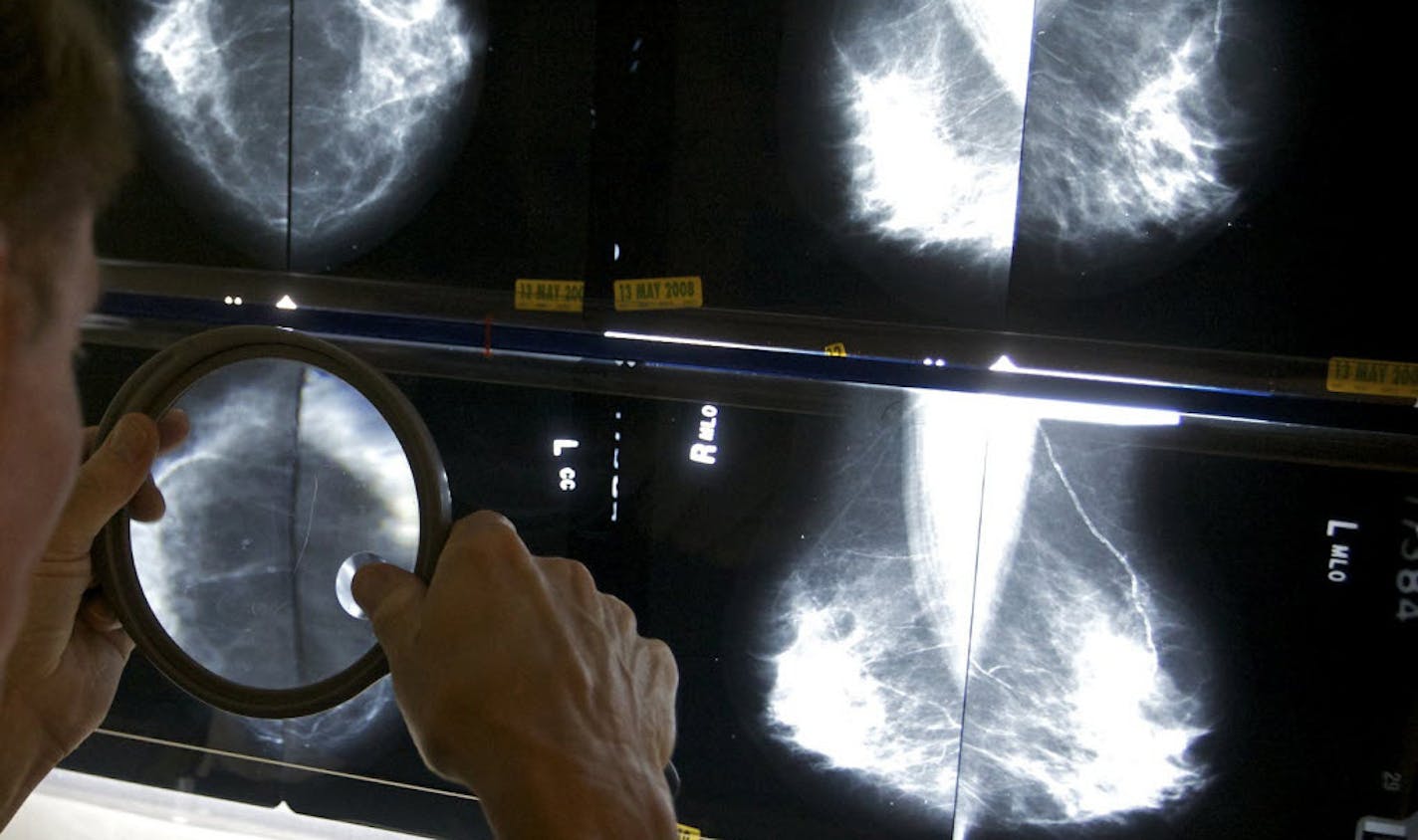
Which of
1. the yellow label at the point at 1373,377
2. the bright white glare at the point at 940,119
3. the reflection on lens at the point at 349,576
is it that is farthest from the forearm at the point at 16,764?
the yellow label at the point at 1373,377

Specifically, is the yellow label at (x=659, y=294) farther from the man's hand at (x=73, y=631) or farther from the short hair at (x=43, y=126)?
the short hair at (x=43, y=126)

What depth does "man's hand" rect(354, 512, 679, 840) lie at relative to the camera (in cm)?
76

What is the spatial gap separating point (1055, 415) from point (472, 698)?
2.60 feet

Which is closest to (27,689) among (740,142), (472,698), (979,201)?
(472,698)

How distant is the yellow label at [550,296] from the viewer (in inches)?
54.1

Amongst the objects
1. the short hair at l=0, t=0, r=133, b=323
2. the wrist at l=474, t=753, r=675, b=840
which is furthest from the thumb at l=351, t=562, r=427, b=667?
the short hair at l=0, t=0, r=133, b=323

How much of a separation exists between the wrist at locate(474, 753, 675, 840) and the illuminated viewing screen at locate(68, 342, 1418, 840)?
2.03 ft

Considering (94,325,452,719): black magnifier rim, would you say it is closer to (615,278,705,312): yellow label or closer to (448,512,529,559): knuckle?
(448,512,529,559): knuckle

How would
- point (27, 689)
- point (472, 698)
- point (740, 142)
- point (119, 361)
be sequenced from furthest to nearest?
point (119, 361) → point (740, 142) → point (27, 689) → point (472, 698)

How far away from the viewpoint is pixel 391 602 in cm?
83

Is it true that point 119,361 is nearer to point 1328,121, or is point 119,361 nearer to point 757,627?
point 757,627

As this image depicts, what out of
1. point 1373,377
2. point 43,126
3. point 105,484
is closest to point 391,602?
point 105,484

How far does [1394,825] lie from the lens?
49.8 inches

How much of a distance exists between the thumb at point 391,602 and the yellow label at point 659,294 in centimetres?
56
